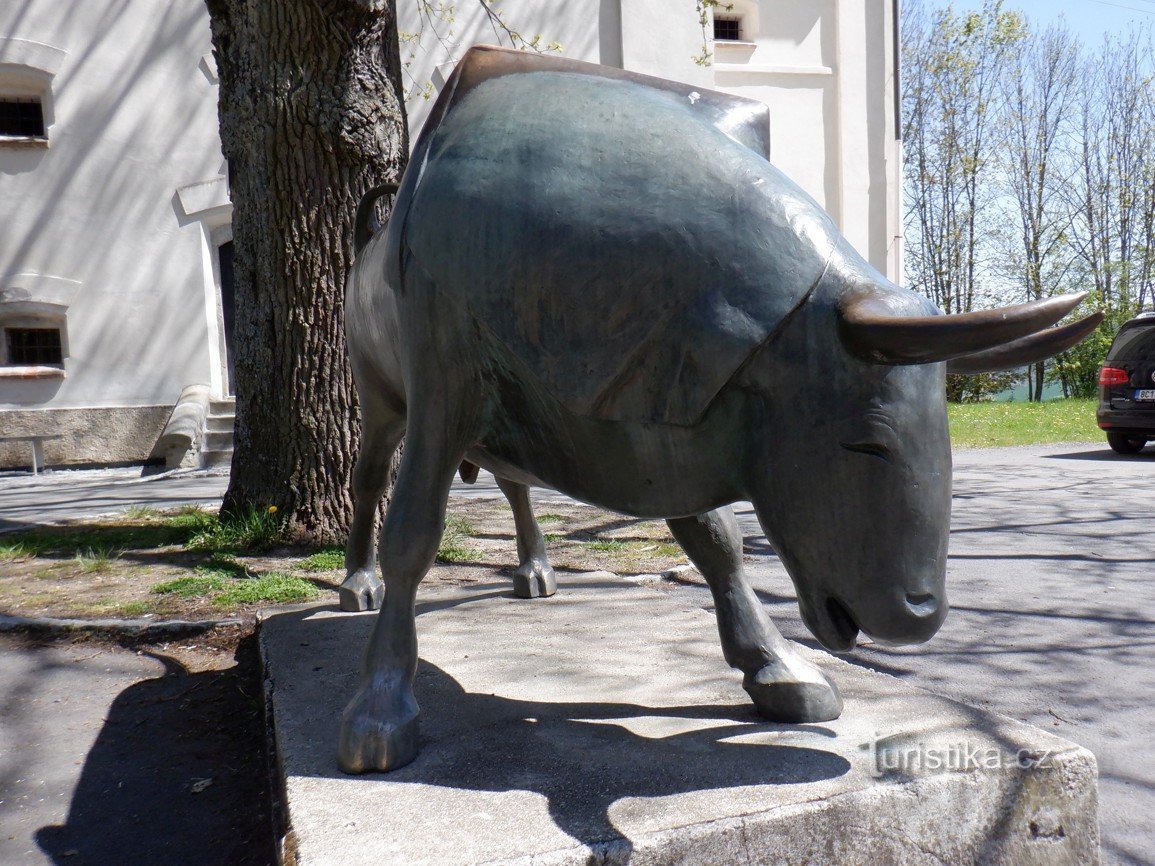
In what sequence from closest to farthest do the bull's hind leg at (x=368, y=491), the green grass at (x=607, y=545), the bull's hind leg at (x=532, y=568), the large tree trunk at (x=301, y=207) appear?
the bull's hind leg at (x=368, y=491), the bull's hind leg at (x=532, y=568), the large tree trunk at (x=301, y=207), the green grass at (x=607, y=545)

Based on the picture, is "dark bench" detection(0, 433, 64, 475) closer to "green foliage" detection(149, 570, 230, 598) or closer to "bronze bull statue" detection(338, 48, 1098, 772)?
"green foliage" detection(149, 570, 230, 598)

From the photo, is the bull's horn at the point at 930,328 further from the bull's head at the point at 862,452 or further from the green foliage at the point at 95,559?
the green foliage at the point at 95,559

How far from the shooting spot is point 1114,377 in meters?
11.6

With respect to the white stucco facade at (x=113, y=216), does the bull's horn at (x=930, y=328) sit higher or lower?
lower

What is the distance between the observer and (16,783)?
8.86 feet

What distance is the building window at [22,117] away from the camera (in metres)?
12.2

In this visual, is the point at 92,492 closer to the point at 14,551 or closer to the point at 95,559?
the point at 14,551

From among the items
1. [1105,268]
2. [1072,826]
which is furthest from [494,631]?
[1105,268]

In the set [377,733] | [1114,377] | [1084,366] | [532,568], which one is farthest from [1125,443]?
[1084,366]


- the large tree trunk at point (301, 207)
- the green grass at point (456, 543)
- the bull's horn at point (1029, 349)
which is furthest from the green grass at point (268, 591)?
the bull's horn at point (1029, 349)

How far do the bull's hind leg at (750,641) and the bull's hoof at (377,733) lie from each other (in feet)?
2.59

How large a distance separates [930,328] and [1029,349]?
25 cm

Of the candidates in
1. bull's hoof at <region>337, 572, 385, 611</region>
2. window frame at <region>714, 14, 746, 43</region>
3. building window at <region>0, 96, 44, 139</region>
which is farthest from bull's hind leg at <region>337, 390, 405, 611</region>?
window frame at <region>714, 14, 746, 43</region>

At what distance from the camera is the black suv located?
11.3 metres
